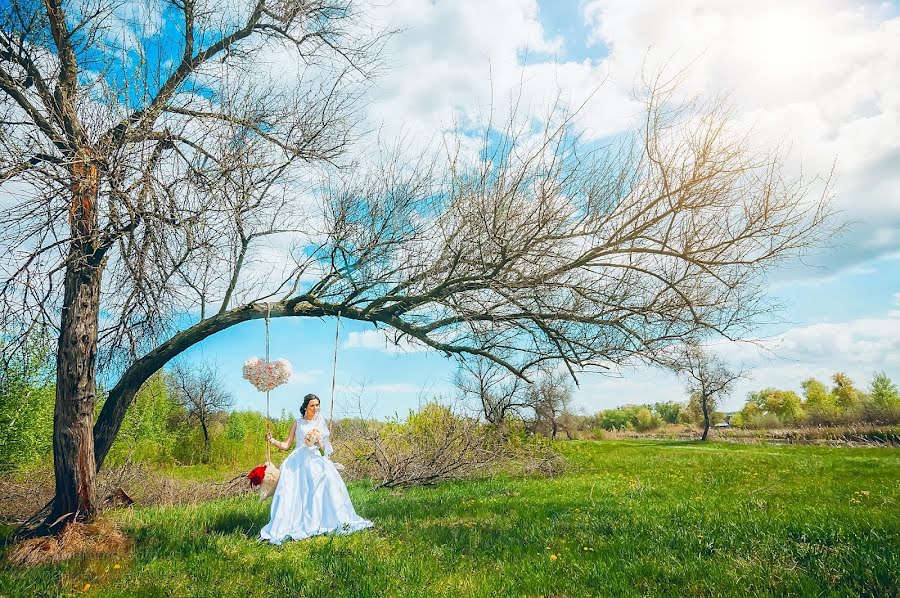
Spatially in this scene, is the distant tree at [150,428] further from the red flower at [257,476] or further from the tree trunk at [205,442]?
the red flower at [257,476]

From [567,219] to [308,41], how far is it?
5.99m

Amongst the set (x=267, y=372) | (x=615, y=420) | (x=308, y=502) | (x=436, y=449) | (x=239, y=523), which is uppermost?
(x=267, y=372)

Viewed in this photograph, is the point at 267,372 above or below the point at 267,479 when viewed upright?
above

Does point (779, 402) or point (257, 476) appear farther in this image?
point (779, 402)

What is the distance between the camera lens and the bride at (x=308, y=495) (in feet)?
24.4

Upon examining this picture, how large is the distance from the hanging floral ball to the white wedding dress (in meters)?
0.88

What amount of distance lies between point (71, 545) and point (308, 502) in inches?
113

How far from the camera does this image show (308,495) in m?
7.90

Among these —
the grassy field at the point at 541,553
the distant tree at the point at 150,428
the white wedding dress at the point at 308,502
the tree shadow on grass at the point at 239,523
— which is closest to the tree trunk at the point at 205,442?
the distant tree at the point at 150,428

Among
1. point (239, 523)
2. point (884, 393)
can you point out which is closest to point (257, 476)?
point (239, 523)

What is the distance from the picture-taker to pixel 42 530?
683 centimetres

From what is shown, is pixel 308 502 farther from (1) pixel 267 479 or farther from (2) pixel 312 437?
(2) pixel 312 437

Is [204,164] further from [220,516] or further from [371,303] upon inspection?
[220,516]

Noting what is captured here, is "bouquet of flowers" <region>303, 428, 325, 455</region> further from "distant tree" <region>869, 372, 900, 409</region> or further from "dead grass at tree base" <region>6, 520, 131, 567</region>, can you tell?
"distant tree" <region>869, 372, 900, 409</region>
